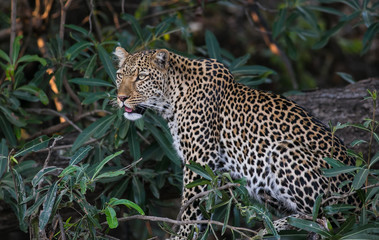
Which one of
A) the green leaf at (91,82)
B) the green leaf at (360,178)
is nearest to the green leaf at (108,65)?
the green leaf at (91,82)

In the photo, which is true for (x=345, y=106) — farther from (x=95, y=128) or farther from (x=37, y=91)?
(x=37, y=91)

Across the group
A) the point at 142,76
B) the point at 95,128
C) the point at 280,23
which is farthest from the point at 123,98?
the point at 280,23

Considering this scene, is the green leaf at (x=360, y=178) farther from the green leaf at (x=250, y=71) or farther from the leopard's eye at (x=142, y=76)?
the green leaf at (x=250, y=71)

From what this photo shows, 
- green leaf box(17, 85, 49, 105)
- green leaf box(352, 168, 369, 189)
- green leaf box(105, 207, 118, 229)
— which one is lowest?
green leaf box(17, 85, 49, 105)

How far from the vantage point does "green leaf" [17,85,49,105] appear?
811 cm

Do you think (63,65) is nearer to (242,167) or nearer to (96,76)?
(96,76)

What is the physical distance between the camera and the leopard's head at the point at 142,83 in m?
6.89

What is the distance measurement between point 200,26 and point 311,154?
10163 mm

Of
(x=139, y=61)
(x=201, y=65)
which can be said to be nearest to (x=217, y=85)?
(x=201, y=65)

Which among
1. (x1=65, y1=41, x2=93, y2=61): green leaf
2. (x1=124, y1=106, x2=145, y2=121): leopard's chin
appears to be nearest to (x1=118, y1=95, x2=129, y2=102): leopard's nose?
(x1=124, y1=106, x2=145, y2=121): leopard's chin

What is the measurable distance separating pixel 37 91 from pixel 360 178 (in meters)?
4.66

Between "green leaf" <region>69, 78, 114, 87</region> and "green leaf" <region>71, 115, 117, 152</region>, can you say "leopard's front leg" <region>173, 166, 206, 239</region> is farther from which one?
"green leaf" <region>69, 78, 114, 87</region>

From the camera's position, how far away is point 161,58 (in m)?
6.96

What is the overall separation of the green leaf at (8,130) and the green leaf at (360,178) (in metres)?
4.69
